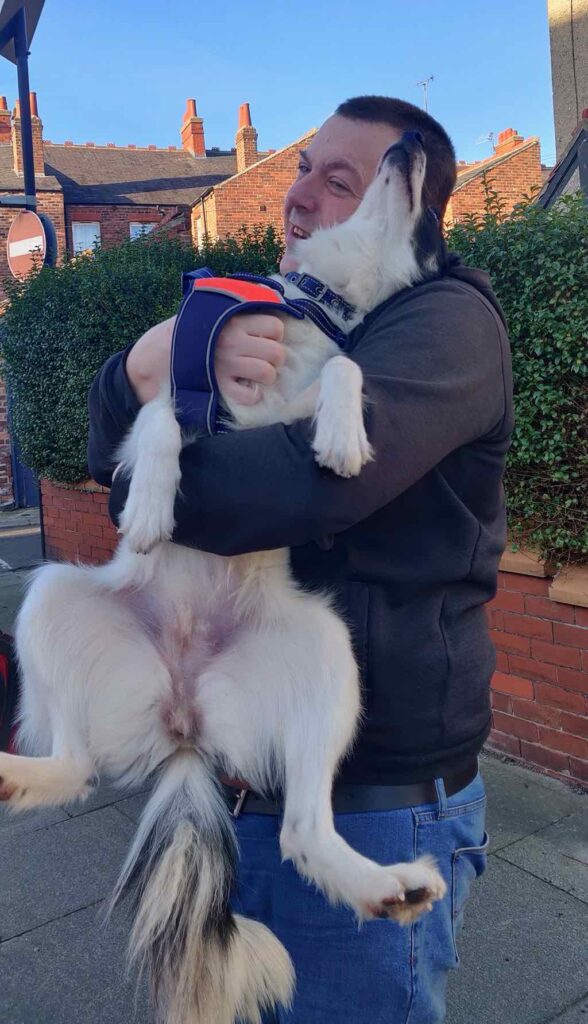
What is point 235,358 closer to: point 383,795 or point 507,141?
point 383,795

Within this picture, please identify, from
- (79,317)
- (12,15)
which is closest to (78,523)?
(79,317)

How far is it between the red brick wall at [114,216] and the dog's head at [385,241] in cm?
2518

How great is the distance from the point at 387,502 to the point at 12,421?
806cm

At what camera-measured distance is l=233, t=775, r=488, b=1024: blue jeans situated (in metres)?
1.48

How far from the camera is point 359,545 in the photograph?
153 centimetres

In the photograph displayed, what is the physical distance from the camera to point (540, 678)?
13.2 feet

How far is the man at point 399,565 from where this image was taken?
139cm

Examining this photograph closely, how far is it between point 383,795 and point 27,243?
26.7 feet

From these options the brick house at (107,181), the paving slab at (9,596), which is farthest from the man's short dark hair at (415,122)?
the brick house at (107,181)

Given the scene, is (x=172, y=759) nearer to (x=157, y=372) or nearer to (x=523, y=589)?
(x=157, y=372)

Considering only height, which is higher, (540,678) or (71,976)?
(540,678)

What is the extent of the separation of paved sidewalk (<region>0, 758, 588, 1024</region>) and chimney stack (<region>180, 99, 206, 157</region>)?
32.9m

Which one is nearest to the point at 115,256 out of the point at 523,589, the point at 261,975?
the point at 523,589

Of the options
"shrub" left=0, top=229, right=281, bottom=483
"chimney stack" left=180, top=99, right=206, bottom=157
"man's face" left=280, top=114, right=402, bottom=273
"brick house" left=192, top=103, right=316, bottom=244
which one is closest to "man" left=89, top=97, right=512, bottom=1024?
"man's face" left=280, top=114, right=402, bottom=273
